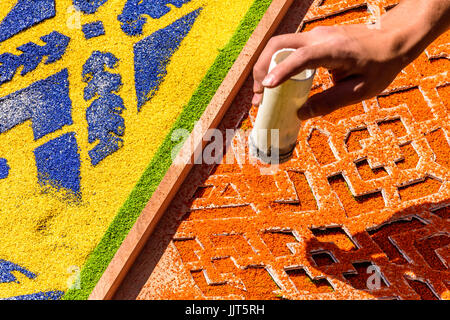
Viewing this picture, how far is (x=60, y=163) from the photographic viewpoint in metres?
4.62

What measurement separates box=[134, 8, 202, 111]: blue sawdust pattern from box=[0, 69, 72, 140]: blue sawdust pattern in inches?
32.1

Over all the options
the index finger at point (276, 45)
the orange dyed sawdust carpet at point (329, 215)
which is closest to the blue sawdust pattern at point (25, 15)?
the orange dyed sawdust carpet at point (329, 215)

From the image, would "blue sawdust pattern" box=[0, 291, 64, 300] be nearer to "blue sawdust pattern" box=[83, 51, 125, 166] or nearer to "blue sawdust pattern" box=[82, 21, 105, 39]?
"blue sawdust pattern" box=[83, 51, 125, 166]

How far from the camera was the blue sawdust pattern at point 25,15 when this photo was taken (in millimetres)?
5262

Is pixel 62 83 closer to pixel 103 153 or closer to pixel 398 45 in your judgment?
pixel 103 153

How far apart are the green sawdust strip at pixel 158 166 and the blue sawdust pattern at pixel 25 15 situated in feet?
7.12

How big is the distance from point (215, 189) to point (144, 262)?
38.2 inches

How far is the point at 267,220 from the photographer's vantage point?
163 inches

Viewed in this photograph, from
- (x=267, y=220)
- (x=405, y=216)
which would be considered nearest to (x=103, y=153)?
(x=267, y=220)

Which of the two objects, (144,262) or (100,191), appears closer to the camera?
(144,262)

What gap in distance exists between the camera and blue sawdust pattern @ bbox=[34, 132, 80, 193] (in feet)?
14.9

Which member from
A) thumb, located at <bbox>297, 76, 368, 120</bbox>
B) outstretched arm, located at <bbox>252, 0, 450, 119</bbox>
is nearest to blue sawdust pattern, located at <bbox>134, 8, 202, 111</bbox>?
outstretched arm, located at <bbox>252, 0, 450, 119</bbox>

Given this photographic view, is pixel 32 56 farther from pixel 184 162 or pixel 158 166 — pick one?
pixel 184 162

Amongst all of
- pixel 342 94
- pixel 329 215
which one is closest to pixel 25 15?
pixel 329 215
